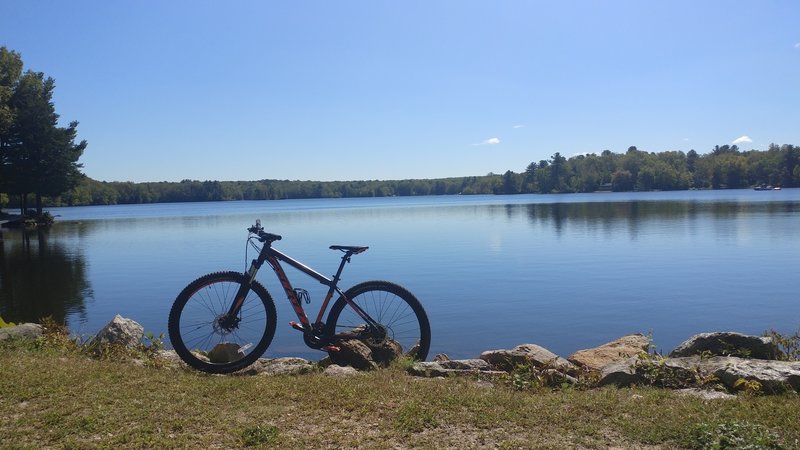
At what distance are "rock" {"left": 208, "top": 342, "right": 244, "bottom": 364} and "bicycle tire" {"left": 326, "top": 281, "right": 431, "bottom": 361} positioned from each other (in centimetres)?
120

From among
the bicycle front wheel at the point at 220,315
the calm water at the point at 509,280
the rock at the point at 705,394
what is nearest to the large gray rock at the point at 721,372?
the rock at the point at 705,394

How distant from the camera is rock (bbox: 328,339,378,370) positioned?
7391mm

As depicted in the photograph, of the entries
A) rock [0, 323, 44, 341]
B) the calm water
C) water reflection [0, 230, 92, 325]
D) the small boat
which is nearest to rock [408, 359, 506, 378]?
the calm water

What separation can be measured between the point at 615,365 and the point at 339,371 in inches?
120

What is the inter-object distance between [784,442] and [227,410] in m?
4.37

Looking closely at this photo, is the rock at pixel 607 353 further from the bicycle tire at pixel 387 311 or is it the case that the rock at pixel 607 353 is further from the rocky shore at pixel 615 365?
the bicycle tire at pixel 387 311

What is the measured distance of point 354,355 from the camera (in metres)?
7.43

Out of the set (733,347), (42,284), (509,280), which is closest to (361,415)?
(733,347)

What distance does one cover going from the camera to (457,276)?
2127cm

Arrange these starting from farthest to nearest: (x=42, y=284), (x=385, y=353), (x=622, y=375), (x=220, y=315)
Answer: (x=42, y=284)
(x=385, y=353)
(x=220, y=315)
(x=622, y=375)

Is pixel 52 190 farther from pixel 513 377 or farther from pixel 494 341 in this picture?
pixel 513 377

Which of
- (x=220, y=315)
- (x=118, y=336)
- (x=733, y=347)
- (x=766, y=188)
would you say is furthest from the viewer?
(x=766, y=188)

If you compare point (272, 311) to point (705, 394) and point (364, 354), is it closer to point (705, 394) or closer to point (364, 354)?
point (364, 354)

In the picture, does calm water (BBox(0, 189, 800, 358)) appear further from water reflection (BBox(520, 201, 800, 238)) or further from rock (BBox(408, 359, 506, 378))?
water reflection (BBox(520, 201, 800, 238))
